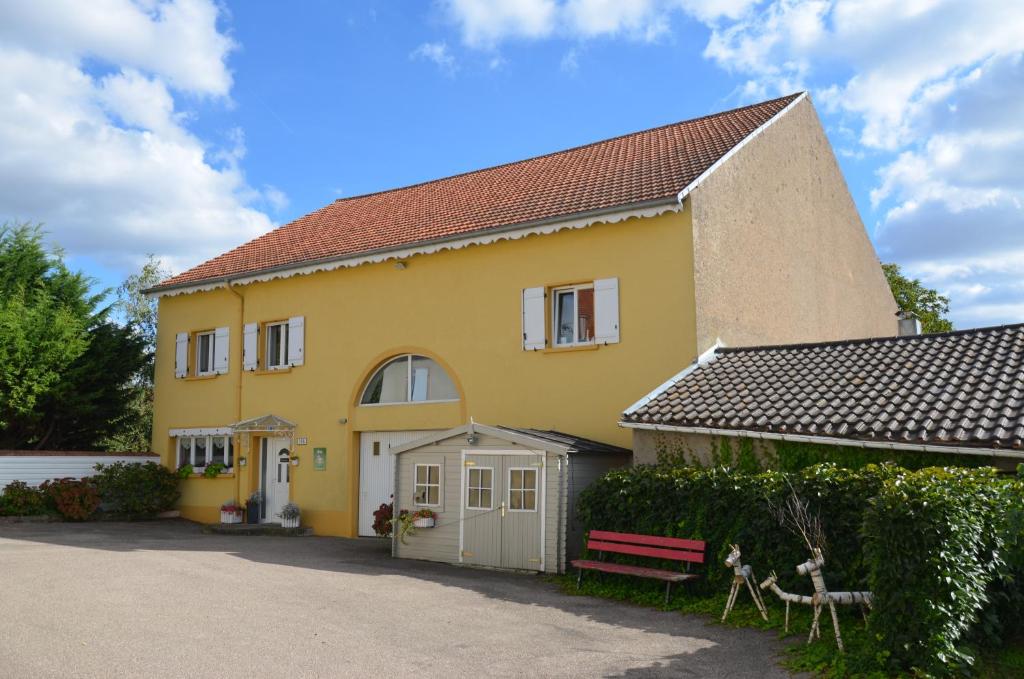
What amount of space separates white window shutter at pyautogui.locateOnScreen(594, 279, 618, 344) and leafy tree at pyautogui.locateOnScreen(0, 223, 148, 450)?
14.5 meters

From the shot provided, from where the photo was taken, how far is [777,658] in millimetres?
8320

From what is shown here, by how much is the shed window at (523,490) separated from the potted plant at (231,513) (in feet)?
28.3

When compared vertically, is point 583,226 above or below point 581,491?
above

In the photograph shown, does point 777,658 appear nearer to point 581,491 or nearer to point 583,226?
point 581,491

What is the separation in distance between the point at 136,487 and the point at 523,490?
→ 11757 millimetres

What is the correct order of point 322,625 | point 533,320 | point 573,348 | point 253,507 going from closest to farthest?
point 322,625 < point 573,348 < point 533,320 < point 253,507

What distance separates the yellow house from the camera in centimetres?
1542

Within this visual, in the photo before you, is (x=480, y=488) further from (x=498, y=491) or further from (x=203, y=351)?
(x=203, y=351)

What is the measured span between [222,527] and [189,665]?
11890 mm

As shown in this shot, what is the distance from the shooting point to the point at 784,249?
18.2 metres

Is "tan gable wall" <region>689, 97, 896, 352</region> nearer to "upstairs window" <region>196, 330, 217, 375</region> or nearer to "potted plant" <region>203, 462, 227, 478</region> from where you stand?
"potted plant" <region>203, 462, 227, 478</region>

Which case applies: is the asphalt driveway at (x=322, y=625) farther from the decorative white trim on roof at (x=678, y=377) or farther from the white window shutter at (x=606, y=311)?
the white window shutter at (x=606, y=311)

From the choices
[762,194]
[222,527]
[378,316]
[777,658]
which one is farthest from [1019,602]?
[222,527]

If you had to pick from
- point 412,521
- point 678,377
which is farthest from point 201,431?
point 678,377
